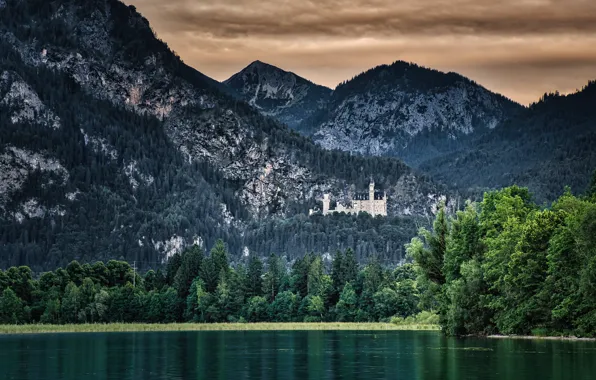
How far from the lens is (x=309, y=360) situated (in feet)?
310

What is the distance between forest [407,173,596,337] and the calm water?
520 cm

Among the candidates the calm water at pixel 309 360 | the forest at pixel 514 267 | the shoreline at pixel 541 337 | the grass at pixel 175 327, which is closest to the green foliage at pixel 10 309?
the grass at pixel 175 327

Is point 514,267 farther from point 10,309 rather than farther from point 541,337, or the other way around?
point 10,309

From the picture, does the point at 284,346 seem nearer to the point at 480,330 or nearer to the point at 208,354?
the point at 208,354

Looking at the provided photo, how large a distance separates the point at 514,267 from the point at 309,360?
3164 centimetres

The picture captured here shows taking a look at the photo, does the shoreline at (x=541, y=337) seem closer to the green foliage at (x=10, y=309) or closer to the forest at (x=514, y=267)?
the forest at (x=514, y=267)

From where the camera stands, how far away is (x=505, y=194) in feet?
448

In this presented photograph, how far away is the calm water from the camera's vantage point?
3063 inches

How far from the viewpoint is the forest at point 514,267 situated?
10850 centimetres

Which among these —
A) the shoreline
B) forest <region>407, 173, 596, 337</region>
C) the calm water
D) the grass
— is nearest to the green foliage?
the grass

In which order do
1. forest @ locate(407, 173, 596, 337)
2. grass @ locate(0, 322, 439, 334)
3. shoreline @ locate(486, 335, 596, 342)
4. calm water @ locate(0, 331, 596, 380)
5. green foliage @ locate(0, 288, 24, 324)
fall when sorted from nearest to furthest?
calm water @ locate(0, 331, 596, 380)
forest @ locate(407, 173, 596, 337)
shoreline @ locate(486, 335, 596, 342)
grass @ locate(0, 322, 439, 334)
green foliage @ locate(0, 288, 24, 324)

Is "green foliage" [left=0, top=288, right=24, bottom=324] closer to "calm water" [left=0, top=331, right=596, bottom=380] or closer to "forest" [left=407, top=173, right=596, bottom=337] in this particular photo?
"calm water" [left=0, top=331, right=596, bottom=380]

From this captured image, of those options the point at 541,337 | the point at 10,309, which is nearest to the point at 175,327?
the point at 10,309

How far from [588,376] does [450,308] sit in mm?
58222
